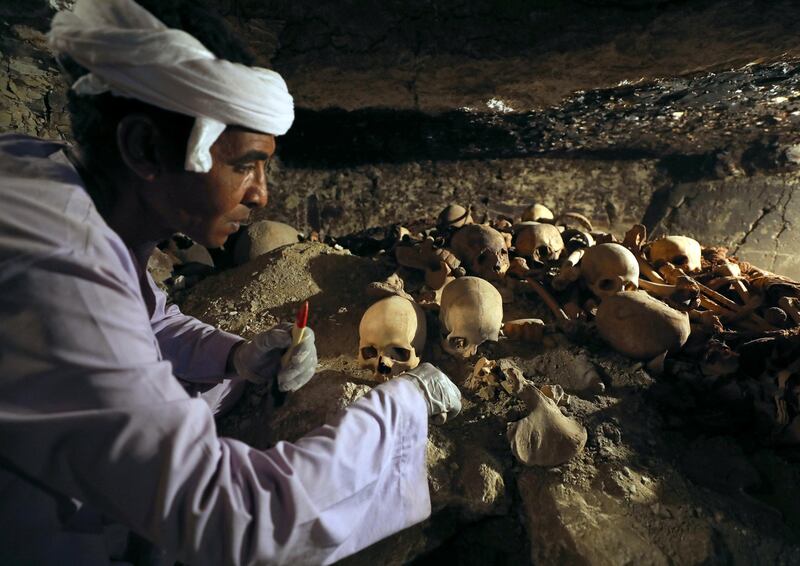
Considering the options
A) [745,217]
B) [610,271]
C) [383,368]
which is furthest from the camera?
[745,217]

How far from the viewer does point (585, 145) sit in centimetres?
443

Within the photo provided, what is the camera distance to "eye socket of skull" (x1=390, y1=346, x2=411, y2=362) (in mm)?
2225

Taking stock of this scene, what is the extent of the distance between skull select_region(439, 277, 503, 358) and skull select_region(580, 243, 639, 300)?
720mm

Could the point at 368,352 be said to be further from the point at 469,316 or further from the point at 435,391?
the point at 435,391

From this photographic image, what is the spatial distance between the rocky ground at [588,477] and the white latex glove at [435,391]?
1.35ft

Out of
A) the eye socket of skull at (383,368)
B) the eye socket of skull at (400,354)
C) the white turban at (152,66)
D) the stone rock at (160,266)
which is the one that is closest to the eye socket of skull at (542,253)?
the eye socket of skull at (400,354)

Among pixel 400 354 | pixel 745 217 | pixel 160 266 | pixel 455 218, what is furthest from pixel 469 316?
pixel 745 217

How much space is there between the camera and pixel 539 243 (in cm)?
297

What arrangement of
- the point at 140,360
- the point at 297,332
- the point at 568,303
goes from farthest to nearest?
the point at 568,303 < the point at 297,332 < the point at 140,360

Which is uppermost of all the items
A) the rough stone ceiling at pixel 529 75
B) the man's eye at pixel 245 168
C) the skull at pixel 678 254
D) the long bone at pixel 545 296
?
the rough stone ceiling at pixel 529 75

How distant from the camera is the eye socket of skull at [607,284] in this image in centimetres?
264

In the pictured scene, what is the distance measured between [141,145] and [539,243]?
94.9 inches

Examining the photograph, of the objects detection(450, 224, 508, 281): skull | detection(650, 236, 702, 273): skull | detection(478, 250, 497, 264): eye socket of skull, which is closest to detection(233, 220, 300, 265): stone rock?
detection(450, 224, 508, 281): skull

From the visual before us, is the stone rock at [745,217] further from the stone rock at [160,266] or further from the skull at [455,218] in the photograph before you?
the stone rock at [160,266]
